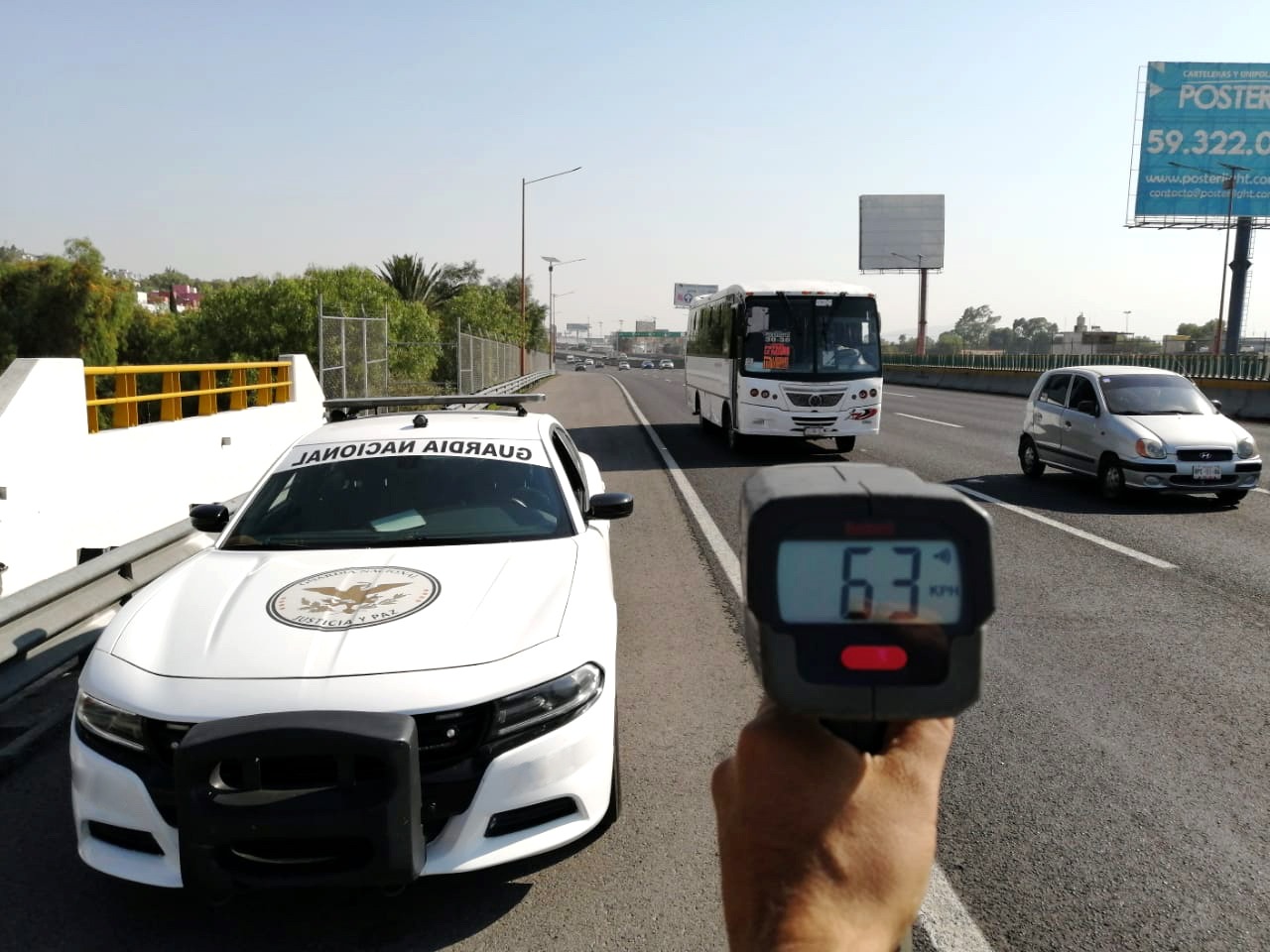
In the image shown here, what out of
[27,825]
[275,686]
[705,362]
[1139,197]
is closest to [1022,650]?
[275,686]

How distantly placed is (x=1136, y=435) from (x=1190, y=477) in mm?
738

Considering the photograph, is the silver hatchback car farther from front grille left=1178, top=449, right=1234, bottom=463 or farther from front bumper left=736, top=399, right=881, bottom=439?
front bumper left=736, top=399, right=881, bottom=439

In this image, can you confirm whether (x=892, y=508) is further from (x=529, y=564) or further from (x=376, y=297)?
(x=376, y=297)

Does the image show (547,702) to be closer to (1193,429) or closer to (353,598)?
(353,598)

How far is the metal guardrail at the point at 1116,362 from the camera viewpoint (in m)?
29.4

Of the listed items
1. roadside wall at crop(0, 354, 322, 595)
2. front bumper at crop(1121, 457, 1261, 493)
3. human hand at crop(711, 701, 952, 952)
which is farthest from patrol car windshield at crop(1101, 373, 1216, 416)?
human hand at crop(711, 701, 952, 952)

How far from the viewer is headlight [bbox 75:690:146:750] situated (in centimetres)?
351

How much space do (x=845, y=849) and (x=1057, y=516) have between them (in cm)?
1167

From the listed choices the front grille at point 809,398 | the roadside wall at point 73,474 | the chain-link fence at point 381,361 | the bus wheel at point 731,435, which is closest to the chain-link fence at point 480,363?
the chain-link fence at point 381,361

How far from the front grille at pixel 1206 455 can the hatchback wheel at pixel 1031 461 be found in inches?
104

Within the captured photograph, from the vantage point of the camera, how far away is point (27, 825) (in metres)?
4.34

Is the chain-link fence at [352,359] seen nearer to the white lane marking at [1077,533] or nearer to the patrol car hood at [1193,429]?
the white lane marking at [1077,533]

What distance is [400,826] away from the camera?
3.22 meters

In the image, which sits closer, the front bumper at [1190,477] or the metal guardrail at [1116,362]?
the front bumper at [1190,477]
